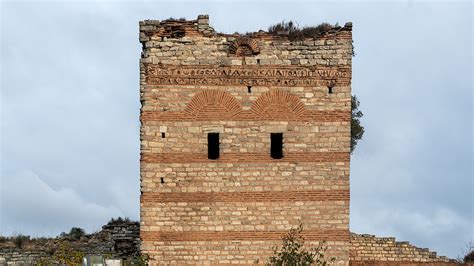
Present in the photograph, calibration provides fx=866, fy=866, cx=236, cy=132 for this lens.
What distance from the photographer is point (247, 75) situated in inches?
720

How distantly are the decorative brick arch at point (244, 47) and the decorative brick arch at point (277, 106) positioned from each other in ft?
3.13

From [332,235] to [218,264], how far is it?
2.44 m

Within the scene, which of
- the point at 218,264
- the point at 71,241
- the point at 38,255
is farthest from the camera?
the point at 71,241

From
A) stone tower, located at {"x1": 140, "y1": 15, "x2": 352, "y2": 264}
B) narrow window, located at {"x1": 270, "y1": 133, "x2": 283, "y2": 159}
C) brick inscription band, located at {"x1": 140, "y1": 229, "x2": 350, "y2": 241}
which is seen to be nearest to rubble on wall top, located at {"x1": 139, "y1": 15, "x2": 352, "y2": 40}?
stone tower, located at {"x1": 140, "y1": 15, "x2": 352, "y2": 264}

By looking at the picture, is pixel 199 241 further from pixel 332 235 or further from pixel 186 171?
pixel 332 235

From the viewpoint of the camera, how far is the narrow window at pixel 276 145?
1819 cm

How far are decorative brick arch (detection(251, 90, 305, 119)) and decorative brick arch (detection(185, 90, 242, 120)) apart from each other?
1.45ft

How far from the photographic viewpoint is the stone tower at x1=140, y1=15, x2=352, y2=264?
702 inches

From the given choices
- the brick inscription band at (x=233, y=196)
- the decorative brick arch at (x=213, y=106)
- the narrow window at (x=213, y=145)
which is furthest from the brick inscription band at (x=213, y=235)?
the decorative brick arch at (x=213, y=106)

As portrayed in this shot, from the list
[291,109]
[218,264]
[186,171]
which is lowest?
[218,264]

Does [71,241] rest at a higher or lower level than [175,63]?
lower

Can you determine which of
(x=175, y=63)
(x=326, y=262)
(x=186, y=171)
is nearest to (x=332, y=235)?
(x=326, y=262)

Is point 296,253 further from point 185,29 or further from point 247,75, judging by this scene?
point 185,29

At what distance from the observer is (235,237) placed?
1781 cm
